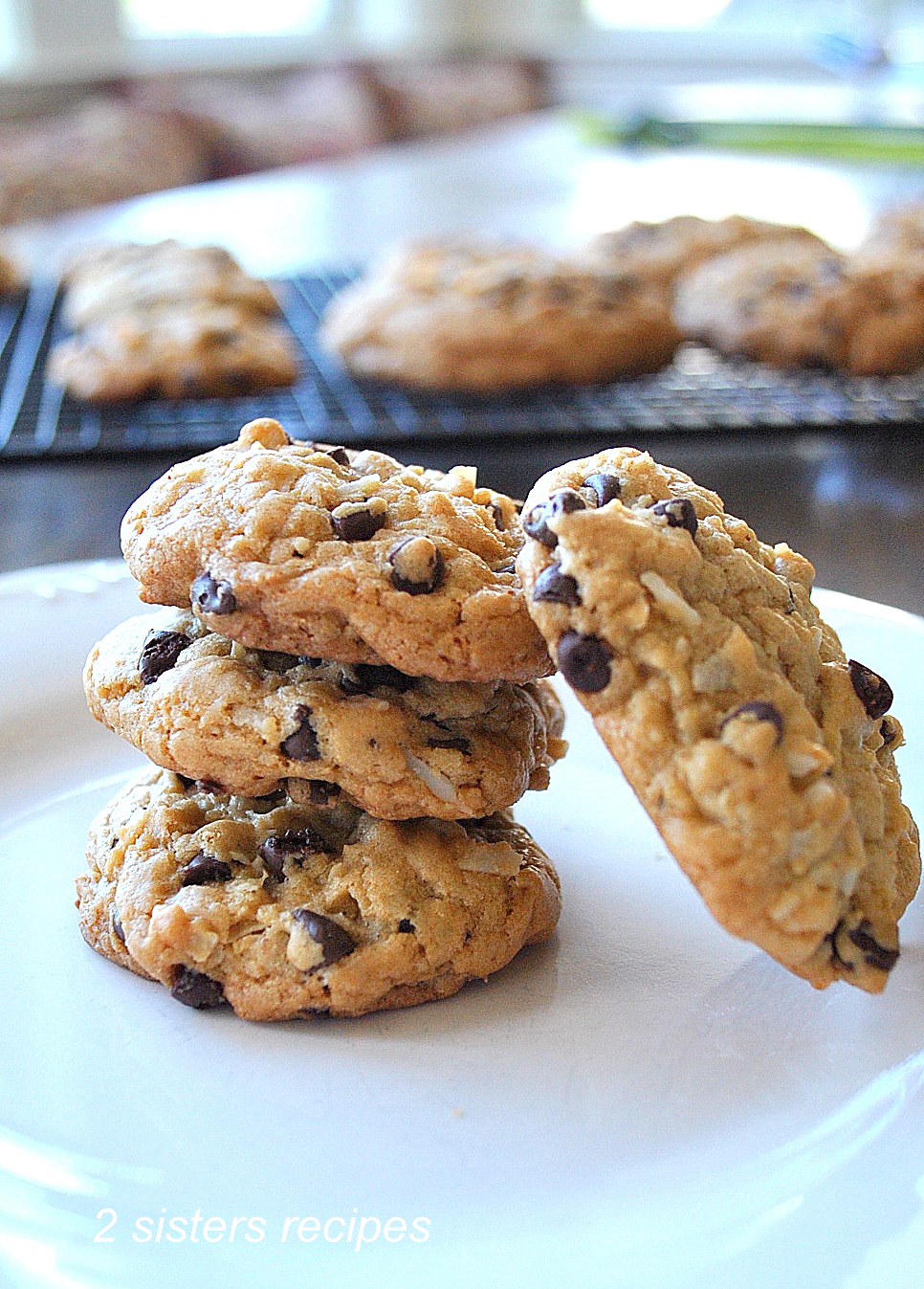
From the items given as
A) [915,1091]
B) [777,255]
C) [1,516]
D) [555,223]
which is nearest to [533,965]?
[915,1091]

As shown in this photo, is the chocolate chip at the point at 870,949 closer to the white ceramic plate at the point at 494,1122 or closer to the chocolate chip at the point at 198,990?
the white ceramic plate at the point at 494,1122

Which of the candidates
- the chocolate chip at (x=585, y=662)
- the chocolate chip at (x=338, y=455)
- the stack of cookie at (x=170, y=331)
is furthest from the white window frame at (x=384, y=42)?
the chocolate chip at (x=585, y=662)

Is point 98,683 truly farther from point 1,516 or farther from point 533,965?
point 1,516

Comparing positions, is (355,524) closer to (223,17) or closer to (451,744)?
(451,744)

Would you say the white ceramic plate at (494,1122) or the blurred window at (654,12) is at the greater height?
the white ceramic plate at (494,1122)

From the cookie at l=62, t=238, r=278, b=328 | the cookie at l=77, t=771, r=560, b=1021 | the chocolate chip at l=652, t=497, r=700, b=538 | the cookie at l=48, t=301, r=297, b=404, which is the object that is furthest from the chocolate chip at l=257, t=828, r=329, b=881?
the cookie at l=62, t=238, r=278, b=328

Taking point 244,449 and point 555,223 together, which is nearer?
point 244,449
